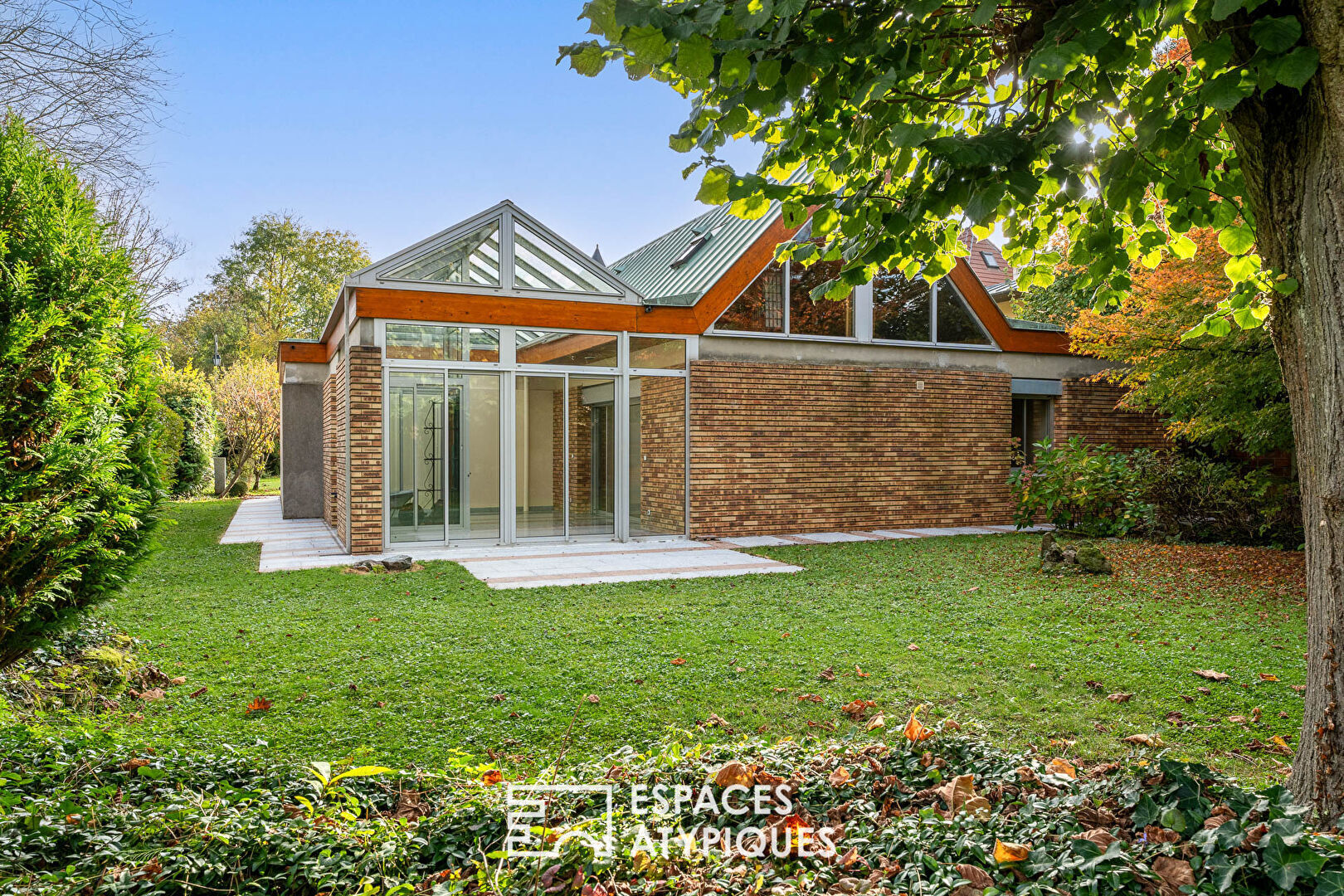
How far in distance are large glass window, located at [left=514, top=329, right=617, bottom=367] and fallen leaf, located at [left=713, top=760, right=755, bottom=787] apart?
33.0 ft

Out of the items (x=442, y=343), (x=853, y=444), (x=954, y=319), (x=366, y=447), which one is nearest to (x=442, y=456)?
(x=366, y=447)

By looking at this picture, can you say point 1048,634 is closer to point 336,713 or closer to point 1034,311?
point 336,713

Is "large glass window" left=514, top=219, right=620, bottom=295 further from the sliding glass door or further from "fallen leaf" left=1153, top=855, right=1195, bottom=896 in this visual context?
"fallen leaf" left=1153, top=855, right=1195, bottom=896

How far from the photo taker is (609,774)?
3268mm

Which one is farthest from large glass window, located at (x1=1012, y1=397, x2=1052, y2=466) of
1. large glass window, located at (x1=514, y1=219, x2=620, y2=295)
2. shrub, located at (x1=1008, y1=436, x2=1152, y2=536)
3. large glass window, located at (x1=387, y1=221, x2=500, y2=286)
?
large glass window, located at (x1=387, y1=221, x2=500, y2=286)

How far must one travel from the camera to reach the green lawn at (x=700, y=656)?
167 inches

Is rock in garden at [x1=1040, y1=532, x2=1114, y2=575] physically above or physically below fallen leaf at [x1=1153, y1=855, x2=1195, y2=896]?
below

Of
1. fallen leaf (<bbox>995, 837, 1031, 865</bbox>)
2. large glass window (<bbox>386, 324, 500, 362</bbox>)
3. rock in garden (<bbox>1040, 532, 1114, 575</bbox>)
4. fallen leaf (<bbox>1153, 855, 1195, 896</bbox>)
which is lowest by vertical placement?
rock in garden (<bbox>1040, 532, 1114, 575</bbox>)

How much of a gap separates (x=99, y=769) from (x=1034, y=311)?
23175 mm

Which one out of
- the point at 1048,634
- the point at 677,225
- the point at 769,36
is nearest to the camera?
the point at 769,36

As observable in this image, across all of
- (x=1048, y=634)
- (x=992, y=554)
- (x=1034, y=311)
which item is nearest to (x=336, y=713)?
(x=1048, y=634)

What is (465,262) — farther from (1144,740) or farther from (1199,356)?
(1144,740)

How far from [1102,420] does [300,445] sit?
1739 cm

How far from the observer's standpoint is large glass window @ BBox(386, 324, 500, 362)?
11.6 m
